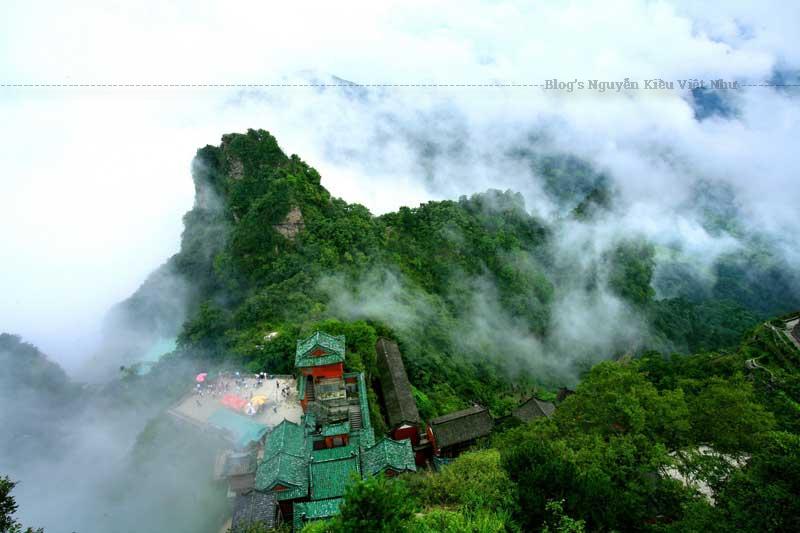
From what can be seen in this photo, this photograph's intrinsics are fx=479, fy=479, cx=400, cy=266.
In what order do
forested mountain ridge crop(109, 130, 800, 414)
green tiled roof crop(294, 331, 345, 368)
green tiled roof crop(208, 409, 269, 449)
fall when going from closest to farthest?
1. green tiled roof crop(208, 409, 269, 449)
2. green tiled roof crop(294, 331, 345, 368)
3. forested mountain ridge crop(109, 130, 800, 414)

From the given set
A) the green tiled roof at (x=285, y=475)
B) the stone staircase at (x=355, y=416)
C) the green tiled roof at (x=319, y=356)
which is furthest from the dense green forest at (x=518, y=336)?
the green tiled roof at (x=285, y=475)

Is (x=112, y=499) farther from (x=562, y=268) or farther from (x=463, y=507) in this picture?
(x=562, y=268)

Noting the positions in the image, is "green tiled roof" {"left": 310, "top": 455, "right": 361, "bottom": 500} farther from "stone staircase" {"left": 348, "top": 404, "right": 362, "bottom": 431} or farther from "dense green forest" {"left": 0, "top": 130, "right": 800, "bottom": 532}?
"stone staircase" {"left": 348, "top": 404, "right": 362, "bottom": 431}

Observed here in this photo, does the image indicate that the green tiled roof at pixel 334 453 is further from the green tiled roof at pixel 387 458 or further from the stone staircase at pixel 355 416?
the stone staircase at pixel 355 416

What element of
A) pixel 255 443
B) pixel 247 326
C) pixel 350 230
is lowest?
pixel 255 443

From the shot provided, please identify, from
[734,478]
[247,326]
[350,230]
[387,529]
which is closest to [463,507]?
[387,529]

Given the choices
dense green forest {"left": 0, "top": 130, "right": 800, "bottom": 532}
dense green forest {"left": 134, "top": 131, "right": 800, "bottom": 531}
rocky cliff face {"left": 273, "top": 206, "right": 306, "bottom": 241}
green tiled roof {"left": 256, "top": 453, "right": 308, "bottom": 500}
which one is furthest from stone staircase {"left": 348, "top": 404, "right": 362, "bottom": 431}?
rocky cliff face {"left": 273, "top": 206, "right": 306, "bottom": 241}
